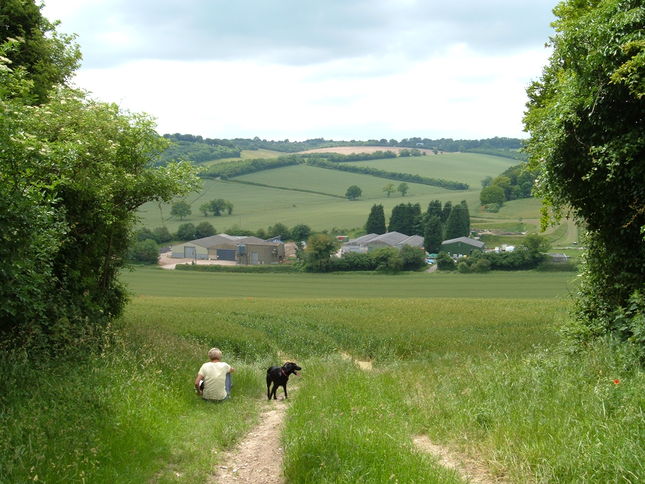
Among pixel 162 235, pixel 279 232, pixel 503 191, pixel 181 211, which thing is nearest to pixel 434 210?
pixel 503 191

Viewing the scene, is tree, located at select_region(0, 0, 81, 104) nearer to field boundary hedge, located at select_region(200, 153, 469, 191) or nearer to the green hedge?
the green hedge

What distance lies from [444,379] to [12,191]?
8.47 metres

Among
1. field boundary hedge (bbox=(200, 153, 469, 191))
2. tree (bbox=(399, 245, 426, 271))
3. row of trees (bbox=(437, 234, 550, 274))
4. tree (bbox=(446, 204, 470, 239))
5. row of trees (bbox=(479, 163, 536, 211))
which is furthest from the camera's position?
field boundary hedge (bbox=(200, 153, 469, 191))

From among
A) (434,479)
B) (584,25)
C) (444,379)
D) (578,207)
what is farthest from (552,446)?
(584,25)

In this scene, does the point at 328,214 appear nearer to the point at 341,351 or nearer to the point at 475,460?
the point at 341,351

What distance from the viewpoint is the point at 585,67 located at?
1149cm

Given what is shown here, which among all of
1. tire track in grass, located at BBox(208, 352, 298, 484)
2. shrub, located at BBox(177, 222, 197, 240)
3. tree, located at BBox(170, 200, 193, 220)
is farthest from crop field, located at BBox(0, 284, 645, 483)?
tree, located at BBox(170, 200, 193, 220)

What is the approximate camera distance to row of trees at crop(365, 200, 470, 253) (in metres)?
110

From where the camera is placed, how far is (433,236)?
359 feet

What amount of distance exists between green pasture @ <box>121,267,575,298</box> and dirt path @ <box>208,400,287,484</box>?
173 feet

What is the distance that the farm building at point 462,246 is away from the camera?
334ft

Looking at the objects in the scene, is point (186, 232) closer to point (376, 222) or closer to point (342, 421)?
point (376, 222)

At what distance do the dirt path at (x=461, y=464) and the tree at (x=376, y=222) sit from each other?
12016 cm

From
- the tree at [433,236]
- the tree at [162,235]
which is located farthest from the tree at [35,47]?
the tree at [162,235]
